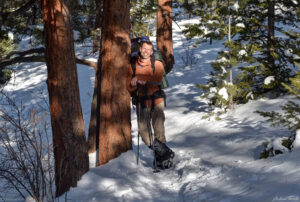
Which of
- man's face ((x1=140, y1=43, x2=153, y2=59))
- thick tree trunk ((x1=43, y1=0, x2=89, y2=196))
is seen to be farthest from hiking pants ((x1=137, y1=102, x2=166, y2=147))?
thick tree trunk ((x1=43, y1=0, x2=89, y2=196))

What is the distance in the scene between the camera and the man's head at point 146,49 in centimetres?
511

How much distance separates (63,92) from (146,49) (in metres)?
1.55

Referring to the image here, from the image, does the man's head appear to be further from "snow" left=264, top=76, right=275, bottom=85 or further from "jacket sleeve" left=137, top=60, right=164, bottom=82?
"snow" left=264, top=76, right=275, bottom=85

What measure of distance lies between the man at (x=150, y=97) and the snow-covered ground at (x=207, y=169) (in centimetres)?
32

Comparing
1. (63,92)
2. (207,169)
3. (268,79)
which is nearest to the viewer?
(63,92)

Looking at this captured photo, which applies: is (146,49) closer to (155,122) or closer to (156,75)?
(156,75)

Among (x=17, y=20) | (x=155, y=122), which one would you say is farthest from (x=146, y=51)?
(x=17, y=20)

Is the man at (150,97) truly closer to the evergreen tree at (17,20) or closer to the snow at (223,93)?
the evergreen tree at (17,20)

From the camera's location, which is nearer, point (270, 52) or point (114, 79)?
point (114, 79)

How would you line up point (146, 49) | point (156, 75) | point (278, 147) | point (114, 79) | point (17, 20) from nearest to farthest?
point (278, 147) < point (114, 79) < point (146, 49) < point (156, 75) < point (17, 20)

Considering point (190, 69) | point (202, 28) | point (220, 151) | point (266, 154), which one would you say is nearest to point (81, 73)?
point (190, 69)

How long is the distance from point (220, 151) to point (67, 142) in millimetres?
2674

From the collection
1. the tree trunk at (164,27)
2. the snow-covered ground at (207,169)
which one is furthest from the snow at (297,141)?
the tree trunk at (164,27)

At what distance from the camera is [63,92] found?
175 inches
